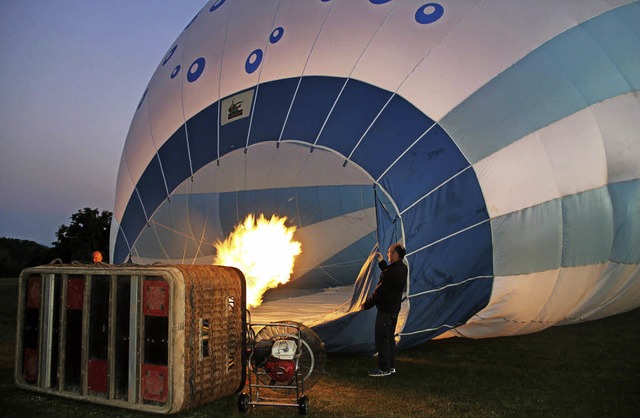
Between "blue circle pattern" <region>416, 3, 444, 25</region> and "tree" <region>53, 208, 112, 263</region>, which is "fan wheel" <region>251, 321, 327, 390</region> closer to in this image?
"blue circle pattern" <region>416, 3, 444, 25</region>

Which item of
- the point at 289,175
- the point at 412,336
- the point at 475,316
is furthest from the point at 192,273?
the point at 289,175

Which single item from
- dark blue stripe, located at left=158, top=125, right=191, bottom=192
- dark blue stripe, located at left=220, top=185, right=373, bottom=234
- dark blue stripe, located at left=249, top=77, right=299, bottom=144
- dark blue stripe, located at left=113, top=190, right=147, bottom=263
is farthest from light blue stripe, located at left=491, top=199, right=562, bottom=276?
dark blue stripe, located at left=220, top=185, right=373, bottom=234

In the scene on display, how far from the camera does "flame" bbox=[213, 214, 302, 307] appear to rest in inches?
323

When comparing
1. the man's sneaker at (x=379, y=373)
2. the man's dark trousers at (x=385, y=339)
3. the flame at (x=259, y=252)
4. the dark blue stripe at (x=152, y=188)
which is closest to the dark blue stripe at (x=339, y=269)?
the flame at (x=259, y=252)

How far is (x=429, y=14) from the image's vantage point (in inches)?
219

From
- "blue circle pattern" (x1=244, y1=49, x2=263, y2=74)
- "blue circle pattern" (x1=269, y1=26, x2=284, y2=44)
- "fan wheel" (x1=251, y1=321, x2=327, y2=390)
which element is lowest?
"fan wheel" (x1=251, y1=321, x2=327, y2=390)

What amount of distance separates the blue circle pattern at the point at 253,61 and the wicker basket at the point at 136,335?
99.7 inches

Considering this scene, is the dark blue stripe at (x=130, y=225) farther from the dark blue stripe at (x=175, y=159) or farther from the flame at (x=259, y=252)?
the flame at (x=259, y=252)

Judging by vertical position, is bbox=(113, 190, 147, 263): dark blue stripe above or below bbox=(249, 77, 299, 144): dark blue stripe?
below

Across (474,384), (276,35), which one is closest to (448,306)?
(474,384)

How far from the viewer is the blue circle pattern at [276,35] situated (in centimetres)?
Answer: 617

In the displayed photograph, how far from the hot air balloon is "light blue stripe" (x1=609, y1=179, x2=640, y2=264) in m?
0.01

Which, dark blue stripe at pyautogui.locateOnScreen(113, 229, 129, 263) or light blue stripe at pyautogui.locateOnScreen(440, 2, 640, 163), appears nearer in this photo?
light blue stripe at pyautogui.locateOnScreen(440, 2, 640, 163)

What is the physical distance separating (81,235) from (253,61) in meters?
14.3
